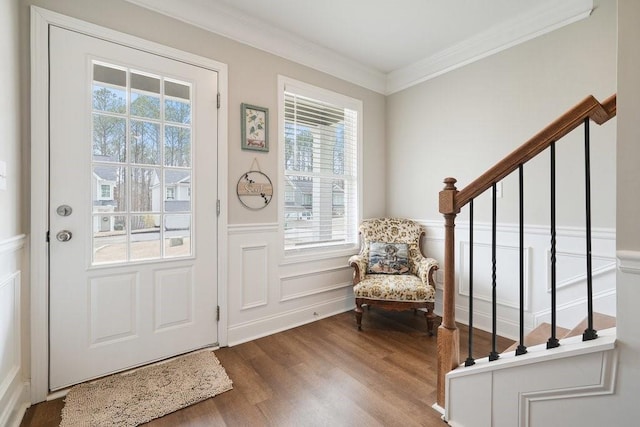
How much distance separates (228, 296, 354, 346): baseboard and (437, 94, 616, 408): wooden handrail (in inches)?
55.4

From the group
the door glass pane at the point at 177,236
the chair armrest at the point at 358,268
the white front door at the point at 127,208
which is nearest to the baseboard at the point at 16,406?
the white front door at the point at 127,208

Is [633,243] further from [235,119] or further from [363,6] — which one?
[235,119]

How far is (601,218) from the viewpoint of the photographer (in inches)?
78.5

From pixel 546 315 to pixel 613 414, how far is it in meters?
1.49

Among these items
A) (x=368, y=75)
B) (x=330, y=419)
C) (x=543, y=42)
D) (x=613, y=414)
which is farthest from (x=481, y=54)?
(x=330, y=419)

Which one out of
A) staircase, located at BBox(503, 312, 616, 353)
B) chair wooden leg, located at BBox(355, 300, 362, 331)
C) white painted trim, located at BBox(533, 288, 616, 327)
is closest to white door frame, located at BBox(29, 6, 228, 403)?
chair wooden leg, located at BBox(355, 300, 362, 331)

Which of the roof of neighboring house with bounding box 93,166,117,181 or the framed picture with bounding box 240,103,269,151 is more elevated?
the framed picture with bounding box 240,103,269,151

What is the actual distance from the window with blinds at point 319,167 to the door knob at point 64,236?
148cm

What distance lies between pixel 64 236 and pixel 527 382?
2447 mm

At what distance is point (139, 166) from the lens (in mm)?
1915

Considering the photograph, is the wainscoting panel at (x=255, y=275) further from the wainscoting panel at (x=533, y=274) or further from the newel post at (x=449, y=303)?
the wainscoting panel at (x=533, y=274)

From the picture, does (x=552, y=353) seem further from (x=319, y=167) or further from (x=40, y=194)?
(x=40, y=194)

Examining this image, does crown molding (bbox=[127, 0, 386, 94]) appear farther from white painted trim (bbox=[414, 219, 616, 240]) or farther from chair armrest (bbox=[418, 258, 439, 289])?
chair armrest (bbox=[418, 258, 439, 289])

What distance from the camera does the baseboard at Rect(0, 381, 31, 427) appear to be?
4.50ft
